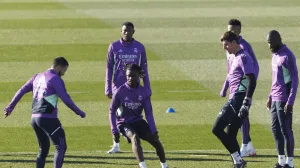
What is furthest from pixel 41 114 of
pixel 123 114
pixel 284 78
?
pixel 284 78

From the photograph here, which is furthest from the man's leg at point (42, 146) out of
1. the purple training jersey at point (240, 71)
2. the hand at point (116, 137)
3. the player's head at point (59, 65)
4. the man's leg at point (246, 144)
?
the man's leg at point (246, 144)

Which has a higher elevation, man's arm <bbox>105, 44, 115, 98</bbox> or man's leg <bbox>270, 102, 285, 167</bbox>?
man's arm <bbox>105, 44, 115, 98</bbox>

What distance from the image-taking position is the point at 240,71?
46.5 ft

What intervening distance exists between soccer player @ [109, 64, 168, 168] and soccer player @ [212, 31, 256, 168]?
0.98 meters

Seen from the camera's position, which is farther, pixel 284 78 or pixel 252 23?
pixel 252 23

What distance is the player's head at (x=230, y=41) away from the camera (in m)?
14.0

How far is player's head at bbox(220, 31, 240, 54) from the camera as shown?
13977mm

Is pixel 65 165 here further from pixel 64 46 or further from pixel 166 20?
pixel 166 20

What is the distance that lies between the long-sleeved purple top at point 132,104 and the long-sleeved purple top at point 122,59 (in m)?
1.67

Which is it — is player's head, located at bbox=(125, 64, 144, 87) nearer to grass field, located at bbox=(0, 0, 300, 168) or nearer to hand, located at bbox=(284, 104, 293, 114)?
grass field, located at bbox=(0, 0, 300, 168)

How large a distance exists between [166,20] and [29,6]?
606 cm

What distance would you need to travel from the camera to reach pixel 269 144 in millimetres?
17344

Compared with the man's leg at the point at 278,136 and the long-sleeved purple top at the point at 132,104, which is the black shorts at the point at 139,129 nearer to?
the long-sleeved purple top at the point at 132,104

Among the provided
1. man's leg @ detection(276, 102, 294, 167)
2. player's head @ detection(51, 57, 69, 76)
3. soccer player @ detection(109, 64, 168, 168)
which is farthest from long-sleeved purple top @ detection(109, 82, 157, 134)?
man's leg @ detection(276, 102, 294, 167)
